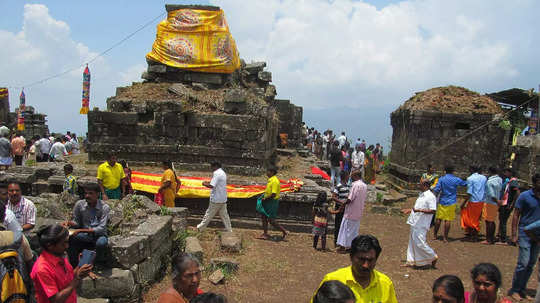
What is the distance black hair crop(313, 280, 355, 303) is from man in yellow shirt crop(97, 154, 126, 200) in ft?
21.2

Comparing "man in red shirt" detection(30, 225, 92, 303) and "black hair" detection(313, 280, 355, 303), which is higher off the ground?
"black hair" detection(313, 280, 355, 303)

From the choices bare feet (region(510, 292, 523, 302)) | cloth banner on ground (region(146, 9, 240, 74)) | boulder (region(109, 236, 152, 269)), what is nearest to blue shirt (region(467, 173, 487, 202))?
bare feet (region(510, 292, 523, 302))

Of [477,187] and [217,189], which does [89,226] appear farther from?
[477,187]

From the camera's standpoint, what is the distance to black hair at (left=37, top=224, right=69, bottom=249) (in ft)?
11.6

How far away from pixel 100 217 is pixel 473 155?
550 inches

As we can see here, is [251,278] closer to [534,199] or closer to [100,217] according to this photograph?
[100,217]

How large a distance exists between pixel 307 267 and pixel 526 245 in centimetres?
363

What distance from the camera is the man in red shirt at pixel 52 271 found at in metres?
3.46

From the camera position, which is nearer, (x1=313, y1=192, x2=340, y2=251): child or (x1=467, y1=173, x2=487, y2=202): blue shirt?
(x1=313, y1=192, x2=340, y2=251): child

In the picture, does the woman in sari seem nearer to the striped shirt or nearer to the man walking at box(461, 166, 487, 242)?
the striped shirt

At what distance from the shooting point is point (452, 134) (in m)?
14.6

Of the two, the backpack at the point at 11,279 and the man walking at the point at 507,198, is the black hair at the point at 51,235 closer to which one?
the backpack at the point at 11,279

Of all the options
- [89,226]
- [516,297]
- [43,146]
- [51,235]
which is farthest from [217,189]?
[43,146]

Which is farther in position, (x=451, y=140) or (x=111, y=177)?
(x=451, y=140)
